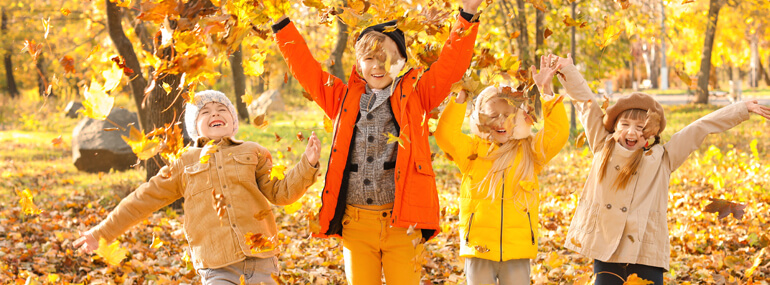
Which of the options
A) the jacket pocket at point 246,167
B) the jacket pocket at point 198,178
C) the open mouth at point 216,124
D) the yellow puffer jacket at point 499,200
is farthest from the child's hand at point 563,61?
the jacket pocket at point 198,178

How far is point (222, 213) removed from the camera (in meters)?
2.87

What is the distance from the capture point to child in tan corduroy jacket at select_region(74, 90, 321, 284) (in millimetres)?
2951

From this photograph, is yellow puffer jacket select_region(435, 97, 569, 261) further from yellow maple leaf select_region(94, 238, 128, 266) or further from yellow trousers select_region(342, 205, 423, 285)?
yellow maple leaf select_region(94, 238, 128, 266)

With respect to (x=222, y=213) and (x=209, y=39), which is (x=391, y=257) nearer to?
(x=222, y=213)

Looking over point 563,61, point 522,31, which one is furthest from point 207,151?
point 522,31

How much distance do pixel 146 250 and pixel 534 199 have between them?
3.70 meters

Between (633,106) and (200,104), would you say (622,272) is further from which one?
(200,104)

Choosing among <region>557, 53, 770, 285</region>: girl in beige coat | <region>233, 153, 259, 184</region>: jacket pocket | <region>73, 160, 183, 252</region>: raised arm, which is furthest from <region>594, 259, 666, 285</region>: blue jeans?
<region>73, 160, 183, 252</region>: raised arm

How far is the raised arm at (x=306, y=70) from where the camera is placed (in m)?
2.93

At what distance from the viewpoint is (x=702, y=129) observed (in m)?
3.19

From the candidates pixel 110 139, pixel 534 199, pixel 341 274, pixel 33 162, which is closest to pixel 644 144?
pixel 534 199

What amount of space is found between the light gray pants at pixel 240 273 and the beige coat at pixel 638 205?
157cm

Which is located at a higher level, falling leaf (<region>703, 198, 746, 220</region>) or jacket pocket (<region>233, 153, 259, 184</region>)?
jacket pocket (<region>233, 153, 259, 184</region>)

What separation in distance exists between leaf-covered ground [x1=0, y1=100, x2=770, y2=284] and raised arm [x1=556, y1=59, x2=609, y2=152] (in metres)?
0.69
